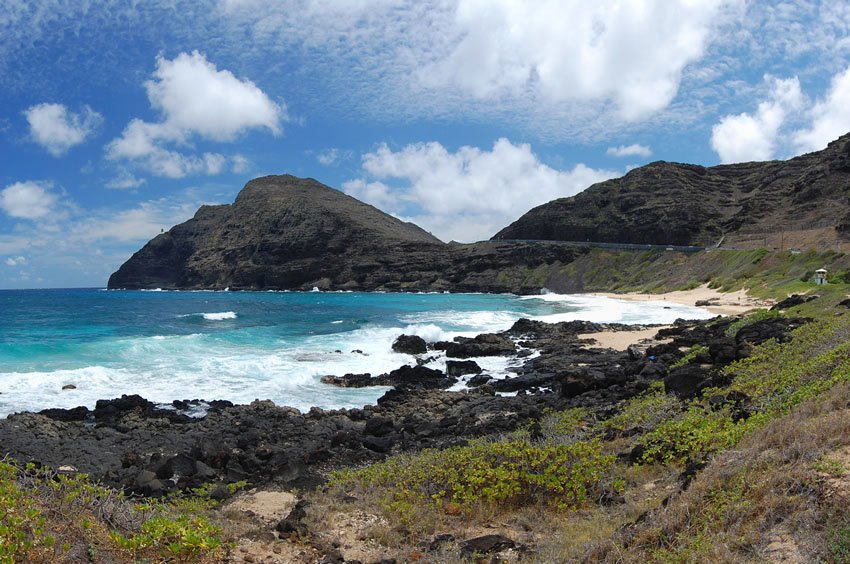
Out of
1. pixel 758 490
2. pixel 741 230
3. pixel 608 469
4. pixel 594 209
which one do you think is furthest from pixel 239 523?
pixel 594 209

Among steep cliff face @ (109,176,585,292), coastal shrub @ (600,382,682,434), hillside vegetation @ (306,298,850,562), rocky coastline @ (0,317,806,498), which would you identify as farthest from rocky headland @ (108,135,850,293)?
hillside vegetation @ (306,298,850,562)

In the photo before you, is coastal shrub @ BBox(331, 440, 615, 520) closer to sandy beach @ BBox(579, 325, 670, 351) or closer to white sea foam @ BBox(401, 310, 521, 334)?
sandy beach @ BBox(579, 325, 670, 351)

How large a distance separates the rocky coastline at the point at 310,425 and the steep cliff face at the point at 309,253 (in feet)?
274

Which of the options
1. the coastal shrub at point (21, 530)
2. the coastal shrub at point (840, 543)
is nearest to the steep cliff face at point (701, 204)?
the coastal shrub at point (840, 543)

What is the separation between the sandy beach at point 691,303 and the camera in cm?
2833

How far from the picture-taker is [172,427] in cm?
1523

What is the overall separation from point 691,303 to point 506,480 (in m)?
51.2

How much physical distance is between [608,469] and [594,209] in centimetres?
12079

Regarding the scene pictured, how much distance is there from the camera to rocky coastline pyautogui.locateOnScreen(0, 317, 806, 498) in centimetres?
1083

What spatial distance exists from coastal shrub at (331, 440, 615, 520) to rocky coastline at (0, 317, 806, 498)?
2530mm

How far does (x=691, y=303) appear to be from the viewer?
52.2m

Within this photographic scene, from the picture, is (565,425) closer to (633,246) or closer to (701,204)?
(633,246)

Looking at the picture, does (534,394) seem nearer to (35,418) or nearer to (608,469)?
(608,469)

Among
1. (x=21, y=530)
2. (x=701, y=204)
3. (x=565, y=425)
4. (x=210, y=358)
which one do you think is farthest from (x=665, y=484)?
(x=701, y=204)
